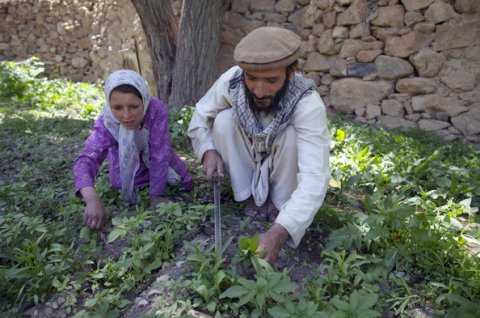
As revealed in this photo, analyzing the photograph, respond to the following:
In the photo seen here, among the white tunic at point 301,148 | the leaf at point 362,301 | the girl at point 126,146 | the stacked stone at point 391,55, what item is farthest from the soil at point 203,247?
the stacked stone at point 391,55

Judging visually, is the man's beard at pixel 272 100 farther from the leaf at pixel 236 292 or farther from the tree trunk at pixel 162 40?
the tree trunk at pixel 162 40

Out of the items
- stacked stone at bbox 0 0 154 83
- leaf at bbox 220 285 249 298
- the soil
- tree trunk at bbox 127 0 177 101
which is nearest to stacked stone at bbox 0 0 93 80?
stacked stone at bbox 0 0 154 83

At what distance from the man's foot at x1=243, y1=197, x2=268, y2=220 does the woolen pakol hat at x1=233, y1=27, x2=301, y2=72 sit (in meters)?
0.98

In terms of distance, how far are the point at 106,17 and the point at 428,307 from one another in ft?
25.7

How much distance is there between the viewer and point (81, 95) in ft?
21.7

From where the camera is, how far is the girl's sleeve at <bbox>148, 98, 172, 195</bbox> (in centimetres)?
251

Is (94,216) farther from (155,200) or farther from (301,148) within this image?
(301,148)

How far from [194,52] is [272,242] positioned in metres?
3.46

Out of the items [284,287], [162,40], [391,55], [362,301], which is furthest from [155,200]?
[391,55]

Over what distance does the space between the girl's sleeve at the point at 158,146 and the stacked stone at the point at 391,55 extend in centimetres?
322

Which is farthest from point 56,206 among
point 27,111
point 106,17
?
point 106,17

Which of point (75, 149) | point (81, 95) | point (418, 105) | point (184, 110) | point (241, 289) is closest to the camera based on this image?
point (241, 289)

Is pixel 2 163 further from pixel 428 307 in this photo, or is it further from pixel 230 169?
pixel 428 307

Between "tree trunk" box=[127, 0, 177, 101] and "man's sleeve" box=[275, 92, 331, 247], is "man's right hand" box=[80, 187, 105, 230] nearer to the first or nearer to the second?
"man's sleeve" box=[275, 92, 331, 247]
